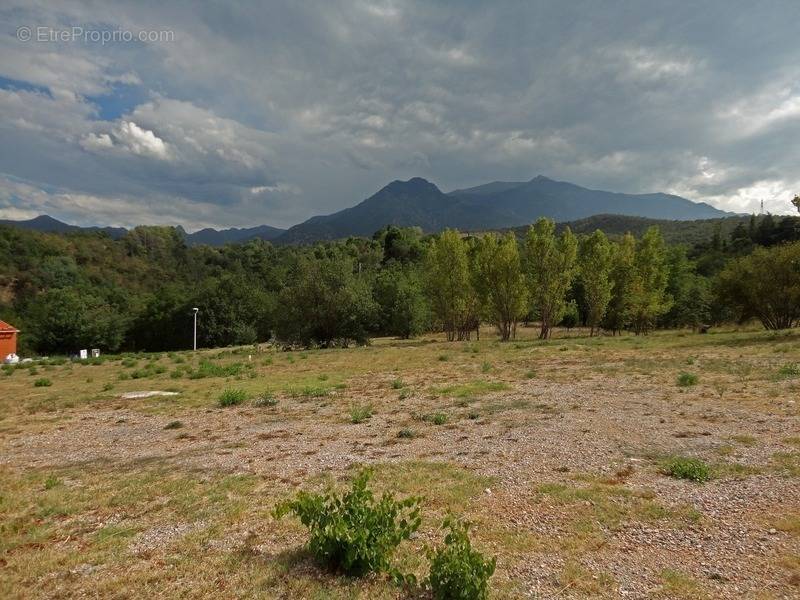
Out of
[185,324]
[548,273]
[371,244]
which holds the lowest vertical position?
[185,324]

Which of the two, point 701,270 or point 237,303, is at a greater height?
point 701,270

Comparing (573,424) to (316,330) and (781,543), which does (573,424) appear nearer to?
(781,543)

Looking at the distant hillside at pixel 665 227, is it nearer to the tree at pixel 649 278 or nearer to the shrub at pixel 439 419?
the tree at pixel 649 278

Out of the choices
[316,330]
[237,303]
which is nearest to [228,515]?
[316,330]

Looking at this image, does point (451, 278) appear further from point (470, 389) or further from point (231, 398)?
point (231, 398)

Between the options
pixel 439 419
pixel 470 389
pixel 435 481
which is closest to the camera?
pixel 435 481

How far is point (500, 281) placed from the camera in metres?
41.9

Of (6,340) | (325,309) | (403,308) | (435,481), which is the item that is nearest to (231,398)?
(435,481)

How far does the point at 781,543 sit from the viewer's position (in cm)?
475

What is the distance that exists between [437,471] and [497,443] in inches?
76.2

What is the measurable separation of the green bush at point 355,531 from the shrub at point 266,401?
9.48 metres

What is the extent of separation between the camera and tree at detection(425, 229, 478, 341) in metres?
42.7

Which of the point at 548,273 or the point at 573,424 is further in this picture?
the point at 548,273

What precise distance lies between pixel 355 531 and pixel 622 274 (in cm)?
4720
